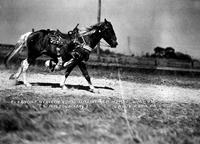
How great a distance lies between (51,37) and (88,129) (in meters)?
5.92

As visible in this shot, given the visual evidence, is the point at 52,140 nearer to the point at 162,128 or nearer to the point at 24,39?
the point at 162,128

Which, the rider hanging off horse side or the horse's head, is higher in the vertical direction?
the horse's head

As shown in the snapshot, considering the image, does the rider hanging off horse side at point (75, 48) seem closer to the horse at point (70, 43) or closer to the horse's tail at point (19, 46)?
the horse at point (70, 43)

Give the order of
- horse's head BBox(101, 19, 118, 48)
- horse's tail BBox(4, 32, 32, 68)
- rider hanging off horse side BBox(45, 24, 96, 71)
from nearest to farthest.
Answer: rider hanging off horse side BBox(45, 24, 96, 71) → horse's head BBox(101, 19, 118, 48) → horse's tail BBox(4, 32, 32, 68)

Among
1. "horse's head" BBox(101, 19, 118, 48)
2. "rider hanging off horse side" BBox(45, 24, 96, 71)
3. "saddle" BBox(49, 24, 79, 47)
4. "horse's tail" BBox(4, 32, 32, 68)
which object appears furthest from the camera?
"horse's tail" BBox(4, 32, 32, 68)

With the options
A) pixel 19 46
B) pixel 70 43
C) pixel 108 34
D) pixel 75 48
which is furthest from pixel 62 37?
pixel 19 46

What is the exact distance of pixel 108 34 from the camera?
28.5 ft

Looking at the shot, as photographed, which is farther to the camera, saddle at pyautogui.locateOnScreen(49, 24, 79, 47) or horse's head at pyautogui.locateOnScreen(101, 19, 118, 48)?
horse's head at pyautogui.locateOnScreen(101, 19, 118, 48)

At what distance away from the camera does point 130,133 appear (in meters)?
3.27

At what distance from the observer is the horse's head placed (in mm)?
8602

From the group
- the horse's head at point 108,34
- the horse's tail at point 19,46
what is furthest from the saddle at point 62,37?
the horse's tail at point 19,46

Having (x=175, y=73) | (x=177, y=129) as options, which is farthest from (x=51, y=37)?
(x=175, y=73)

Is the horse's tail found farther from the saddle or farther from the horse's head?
the horse's head

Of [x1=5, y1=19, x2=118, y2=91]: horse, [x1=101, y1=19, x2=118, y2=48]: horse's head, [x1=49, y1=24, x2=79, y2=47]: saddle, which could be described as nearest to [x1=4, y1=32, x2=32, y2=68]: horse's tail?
[x1=5, y1=19, x2=118, y2=91]: horse
